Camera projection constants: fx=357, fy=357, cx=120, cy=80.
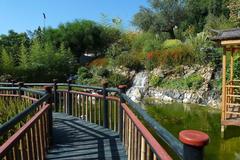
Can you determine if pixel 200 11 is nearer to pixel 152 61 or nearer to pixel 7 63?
pixel 152 61

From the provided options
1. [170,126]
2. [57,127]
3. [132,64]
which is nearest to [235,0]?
[132,64]

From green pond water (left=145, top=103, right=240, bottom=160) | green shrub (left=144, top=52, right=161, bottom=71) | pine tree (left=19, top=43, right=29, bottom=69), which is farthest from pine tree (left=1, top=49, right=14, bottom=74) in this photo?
green pond water (left=145, top=103, right=240, bottom=160)

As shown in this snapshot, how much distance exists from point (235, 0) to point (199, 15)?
26.5 feet

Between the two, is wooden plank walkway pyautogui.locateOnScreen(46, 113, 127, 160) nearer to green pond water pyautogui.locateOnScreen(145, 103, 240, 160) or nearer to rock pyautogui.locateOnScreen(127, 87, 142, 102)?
green pond water pyautogui.locateOnScreen(145, 103, 240, 160)

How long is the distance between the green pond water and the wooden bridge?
2.06m

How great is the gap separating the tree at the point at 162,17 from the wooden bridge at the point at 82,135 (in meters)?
19.8

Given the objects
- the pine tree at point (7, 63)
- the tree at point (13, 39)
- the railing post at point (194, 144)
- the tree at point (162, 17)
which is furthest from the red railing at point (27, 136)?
the tree at point (162, 17)

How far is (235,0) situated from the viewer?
2003 centimetres

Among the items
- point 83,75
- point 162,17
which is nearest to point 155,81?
point 83,75

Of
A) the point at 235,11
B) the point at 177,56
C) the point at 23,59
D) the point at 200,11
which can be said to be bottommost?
the point at 23,59

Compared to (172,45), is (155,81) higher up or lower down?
lower down

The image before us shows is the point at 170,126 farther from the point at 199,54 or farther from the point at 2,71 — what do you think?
the point at 2,71

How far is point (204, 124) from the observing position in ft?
35.2

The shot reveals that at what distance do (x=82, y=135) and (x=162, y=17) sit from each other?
22.9 metres
